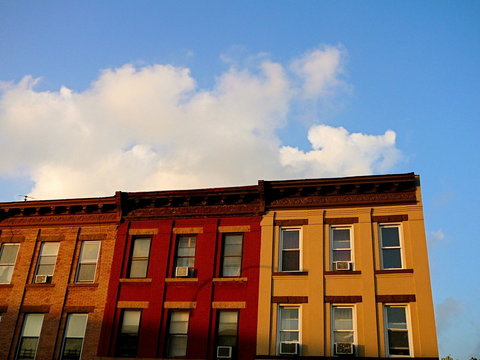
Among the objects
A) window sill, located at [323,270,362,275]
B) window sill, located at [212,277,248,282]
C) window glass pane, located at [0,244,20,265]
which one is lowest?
window sill, located at [212,277,248,282]

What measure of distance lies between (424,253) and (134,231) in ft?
38.9

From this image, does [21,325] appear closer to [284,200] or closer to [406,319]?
[284,200]

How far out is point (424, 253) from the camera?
2083 cm

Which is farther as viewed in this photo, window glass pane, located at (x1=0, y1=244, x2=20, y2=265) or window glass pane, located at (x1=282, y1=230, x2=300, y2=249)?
window glass pane, located at (x1=0, y1=244, x2=20, y2=265)

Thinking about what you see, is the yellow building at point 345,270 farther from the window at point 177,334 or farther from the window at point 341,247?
the window at point 177,334

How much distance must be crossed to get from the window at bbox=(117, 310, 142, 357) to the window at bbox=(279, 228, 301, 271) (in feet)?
20.1

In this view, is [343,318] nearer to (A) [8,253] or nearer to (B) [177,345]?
(B) [177,345]

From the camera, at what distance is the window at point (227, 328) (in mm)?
21234

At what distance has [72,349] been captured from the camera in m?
22.5

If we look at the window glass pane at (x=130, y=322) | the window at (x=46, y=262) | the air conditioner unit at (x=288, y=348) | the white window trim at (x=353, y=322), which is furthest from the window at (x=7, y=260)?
the white window trim at (x=353, y=322)

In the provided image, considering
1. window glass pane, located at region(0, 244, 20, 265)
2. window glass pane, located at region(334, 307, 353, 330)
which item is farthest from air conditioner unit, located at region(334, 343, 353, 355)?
window glass pane, located at region(0, 244, 20, 265)

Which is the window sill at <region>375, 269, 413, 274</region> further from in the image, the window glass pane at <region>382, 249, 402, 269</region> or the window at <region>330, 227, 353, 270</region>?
the window at <region>330, 227, 353, 270</region>

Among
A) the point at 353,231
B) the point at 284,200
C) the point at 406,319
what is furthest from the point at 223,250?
Result: the point at 406,319

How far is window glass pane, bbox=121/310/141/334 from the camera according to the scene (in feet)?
73.4
